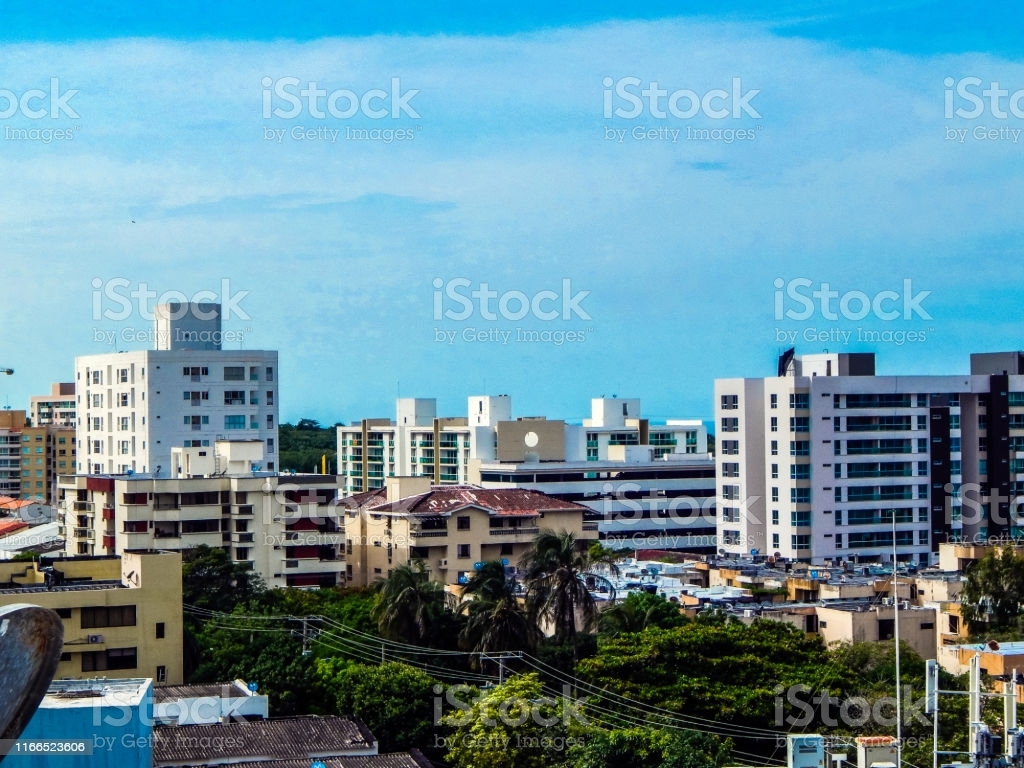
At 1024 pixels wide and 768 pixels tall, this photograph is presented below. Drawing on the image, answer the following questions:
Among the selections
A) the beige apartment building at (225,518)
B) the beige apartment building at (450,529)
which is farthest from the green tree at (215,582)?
the beige apartment building at (450,529)

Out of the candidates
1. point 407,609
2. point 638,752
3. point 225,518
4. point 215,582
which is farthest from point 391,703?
point 225,518

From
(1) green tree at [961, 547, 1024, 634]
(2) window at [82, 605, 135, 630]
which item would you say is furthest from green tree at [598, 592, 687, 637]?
(2) window at [82, 605, 135, 630]

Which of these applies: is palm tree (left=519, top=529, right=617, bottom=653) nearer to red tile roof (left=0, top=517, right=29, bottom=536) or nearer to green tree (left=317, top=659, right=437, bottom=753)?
green tree (left=317, top=659, right=437, bottom=753)

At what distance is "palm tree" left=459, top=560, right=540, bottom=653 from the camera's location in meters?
36.8

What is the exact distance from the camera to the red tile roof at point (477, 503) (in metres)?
53.9

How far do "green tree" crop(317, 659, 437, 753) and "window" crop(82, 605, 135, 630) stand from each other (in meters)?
5.06

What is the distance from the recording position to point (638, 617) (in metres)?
37.2

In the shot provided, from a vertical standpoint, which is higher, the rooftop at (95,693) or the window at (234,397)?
the window at (234,397)

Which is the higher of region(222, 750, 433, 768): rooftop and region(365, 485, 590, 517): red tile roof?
region(365, 485, 590, 517): red tile roof

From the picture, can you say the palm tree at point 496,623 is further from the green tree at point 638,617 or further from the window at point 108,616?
the window at point 108,616

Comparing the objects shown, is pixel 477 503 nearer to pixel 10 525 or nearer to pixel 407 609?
pixel 407 609

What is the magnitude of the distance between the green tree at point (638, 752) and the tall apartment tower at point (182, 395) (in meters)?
41.4

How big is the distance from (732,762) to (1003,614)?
44.1 ft

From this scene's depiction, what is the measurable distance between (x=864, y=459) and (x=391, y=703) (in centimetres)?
3810
